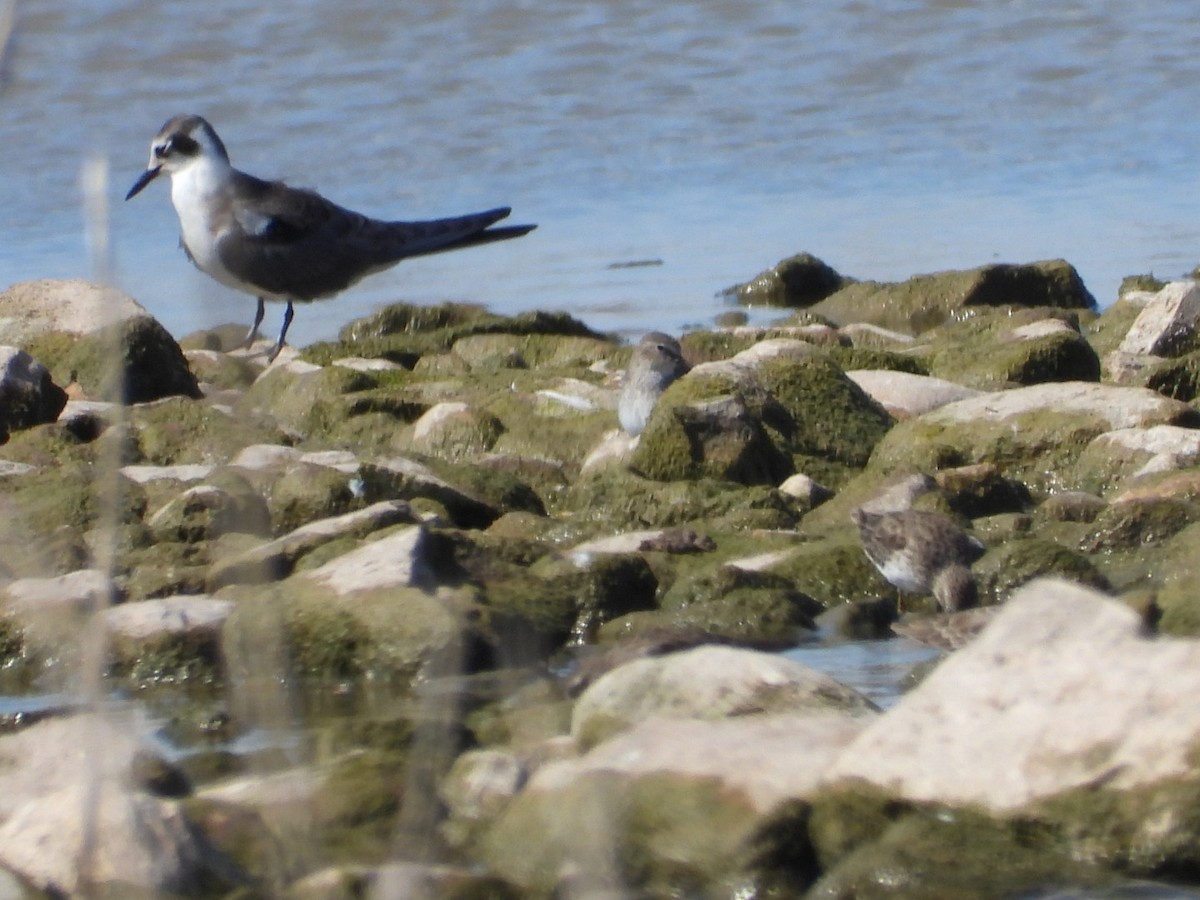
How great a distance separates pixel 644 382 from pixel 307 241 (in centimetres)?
246

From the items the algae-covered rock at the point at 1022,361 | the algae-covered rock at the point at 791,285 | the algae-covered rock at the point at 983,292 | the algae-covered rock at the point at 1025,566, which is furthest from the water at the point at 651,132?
the algae-covered rock at the point at 1025,566

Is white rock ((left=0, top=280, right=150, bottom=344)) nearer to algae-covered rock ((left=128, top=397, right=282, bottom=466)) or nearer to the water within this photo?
the water

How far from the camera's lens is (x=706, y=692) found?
4535 millimetres

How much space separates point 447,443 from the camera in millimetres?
8281

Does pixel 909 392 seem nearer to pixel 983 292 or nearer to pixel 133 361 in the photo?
pixel 133 361

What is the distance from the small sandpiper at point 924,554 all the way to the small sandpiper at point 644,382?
1793 millimetres

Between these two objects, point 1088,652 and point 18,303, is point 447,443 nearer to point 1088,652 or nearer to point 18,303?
point 18,303

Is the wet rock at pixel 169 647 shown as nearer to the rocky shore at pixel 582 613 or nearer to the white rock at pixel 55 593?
the rocky shore at pixel 582 613

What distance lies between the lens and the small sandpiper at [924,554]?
5.99 m

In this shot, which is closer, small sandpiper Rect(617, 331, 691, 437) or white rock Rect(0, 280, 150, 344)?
small sandpiper Rect(617, 331, 691, 437)

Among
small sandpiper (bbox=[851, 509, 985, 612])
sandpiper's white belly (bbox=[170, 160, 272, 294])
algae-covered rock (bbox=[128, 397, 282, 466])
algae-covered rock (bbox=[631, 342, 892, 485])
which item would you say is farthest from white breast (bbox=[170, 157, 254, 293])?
small sandpiper (bbox=[851, 509, 985, 612])

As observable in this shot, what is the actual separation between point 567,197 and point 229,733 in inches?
392

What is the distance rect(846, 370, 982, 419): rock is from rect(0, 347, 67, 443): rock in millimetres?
3215

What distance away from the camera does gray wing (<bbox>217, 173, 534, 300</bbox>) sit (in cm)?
961
